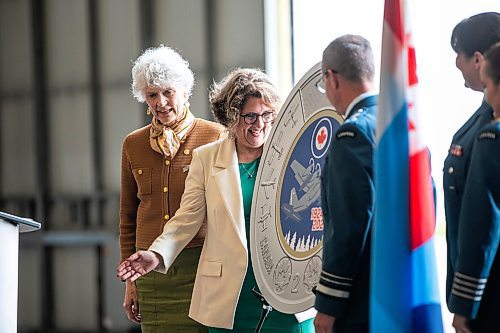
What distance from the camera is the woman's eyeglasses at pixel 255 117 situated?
312 centimetres

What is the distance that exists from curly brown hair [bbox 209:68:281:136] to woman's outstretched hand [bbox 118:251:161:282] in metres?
0.52

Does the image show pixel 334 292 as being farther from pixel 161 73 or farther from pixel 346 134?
pixel 161 73

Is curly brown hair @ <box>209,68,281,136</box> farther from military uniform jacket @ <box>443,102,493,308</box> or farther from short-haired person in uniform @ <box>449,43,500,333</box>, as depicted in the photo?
short-haired person in uniform @ <box>449,43,500,333</box>

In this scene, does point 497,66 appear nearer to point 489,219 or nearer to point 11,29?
point 489,219

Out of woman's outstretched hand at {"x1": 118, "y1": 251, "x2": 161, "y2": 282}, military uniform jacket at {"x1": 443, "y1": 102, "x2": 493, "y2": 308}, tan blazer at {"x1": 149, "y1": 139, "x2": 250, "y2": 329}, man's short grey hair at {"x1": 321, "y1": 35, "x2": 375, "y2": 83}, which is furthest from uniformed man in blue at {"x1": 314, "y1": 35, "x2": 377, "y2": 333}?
woman's outstretched hand at {"x1": 118, "y1": 251, "x2": 161, "y2": 282}

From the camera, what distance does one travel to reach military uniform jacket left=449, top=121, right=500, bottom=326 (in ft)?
6.91

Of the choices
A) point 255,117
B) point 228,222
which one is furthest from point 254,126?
point 228,222

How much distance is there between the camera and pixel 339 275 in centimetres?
224

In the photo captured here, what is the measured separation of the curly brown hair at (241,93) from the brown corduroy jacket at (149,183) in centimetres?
38

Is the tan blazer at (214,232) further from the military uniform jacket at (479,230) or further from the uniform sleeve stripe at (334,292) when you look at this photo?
the military uniform jacket at (479,230)

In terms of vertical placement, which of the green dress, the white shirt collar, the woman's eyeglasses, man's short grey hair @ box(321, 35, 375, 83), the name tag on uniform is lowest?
the green dress

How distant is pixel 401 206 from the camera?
223 centimetres

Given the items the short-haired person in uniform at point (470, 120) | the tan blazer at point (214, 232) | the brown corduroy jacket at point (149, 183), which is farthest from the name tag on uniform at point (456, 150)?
the brown corduroy jacket at point (149, 183)

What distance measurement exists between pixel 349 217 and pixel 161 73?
1.57 meters
